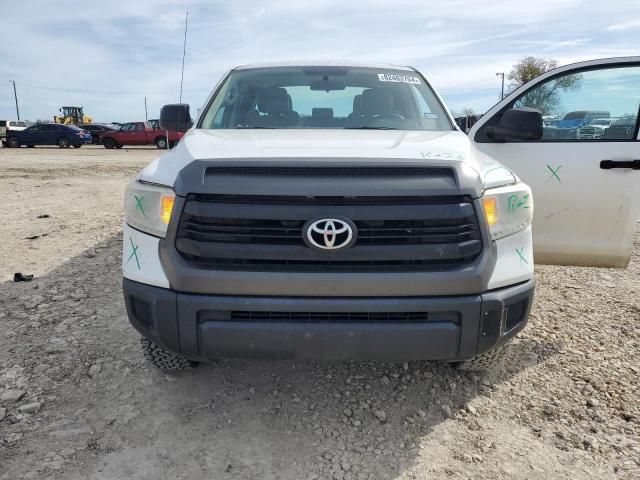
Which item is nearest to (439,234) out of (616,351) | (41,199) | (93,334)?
(616,351)

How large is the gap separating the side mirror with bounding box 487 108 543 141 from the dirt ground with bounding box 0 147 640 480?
4.56 feet

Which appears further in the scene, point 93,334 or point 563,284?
point 563,284


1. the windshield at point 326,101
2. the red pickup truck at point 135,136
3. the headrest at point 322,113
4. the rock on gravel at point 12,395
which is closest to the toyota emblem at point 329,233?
the windshield at point 326,101

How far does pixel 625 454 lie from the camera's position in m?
2.36

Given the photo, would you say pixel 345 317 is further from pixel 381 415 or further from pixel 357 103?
pixel 357 103

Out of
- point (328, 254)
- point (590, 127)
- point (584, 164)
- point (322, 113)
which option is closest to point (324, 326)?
point (328, 254)

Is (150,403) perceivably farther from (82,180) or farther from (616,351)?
(82,180)

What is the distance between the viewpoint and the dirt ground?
230cm

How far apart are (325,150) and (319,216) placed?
15.7 inches

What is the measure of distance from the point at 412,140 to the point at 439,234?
0.76 m

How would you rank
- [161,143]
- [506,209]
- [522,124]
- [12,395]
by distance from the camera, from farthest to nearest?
1. [161,143]
2. [522,124]
3. [12,395]
4. [506,209]

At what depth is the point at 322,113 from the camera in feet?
11.6

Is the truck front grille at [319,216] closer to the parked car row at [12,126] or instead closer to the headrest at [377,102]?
the headrest at [377,102]

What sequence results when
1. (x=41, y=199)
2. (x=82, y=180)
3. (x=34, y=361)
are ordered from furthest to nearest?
(x=82, y=180)
(x=41, y=199)
(x=34, y=361)
